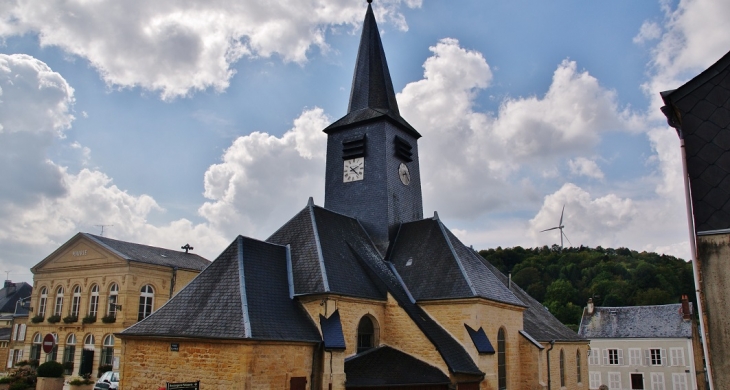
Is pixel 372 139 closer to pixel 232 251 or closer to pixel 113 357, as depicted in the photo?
pixel 232 251

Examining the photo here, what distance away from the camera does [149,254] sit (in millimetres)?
32688

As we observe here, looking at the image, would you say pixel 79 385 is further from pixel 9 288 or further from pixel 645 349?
pixel 9 288

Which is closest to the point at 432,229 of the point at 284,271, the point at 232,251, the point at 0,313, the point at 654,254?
the point at 284,271

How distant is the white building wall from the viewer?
36562 mm

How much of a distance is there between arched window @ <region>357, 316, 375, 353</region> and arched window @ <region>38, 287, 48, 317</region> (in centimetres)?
2588

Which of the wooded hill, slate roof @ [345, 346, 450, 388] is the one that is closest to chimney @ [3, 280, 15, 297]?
slate roof @ [345, 346, 450, 388]

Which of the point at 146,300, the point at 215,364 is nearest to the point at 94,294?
the point at 146,300

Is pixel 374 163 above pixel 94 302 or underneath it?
above

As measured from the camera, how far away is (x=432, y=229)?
20156 millimetres

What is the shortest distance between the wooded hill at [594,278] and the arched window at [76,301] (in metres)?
45.0

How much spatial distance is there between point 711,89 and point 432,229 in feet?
44.5

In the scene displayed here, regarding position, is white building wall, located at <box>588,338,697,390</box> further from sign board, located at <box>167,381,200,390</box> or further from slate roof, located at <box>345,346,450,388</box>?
sign board, located at <box>167,381,200,390</box>

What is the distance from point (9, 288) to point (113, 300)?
1159 inches

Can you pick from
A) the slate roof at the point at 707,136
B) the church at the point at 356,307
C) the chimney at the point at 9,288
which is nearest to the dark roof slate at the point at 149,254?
the church at the point at 356,307
